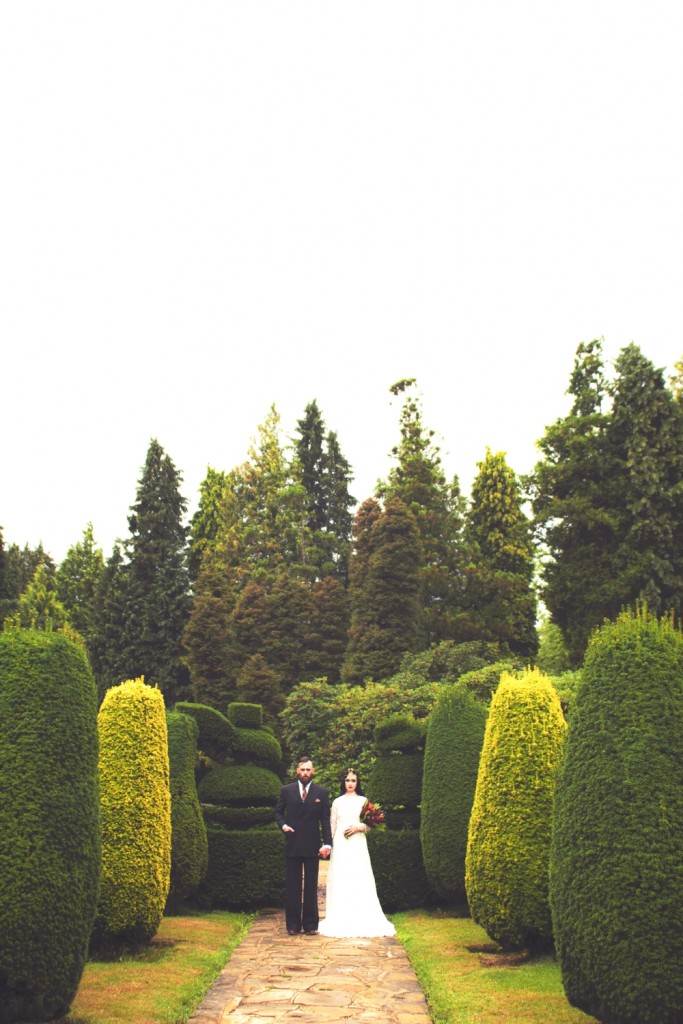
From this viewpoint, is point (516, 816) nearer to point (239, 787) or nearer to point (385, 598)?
point (239, 787)

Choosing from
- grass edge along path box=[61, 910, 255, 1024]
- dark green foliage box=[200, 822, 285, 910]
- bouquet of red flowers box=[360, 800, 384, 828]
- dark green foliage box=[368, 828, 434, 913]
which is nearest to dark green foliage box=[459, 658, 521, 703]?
dark green foliage box=[368, 828, 434, 913]

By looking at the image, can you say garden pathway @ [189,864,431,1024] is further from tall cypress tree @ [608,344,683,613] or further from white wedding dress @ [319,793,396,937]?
tall cypress tree @ [608,344,683,613]

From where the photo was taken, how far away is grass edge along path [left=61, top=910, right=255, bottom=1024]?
6871mm

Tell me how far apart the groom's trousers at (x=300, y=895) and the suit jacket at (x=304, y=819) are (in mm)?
113

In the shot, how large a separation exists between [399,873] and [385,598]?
70.2ft

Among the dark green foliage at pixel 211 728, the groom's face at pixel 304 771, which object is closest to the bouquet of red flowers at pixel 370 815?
the groom's face at pixel 304 771

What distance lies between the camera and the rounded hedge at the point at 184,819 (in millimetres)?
11289

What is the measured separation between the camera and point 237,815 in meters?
13.3

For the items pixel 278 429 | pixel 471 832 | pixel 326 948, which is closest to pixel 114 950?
pixel 326 948

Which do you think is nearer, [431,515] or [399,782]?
[399,782]

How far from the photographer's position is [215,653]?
39844 mm

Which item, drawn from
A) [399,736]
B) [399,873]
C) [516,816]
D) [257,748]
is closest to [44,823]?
[516,816]

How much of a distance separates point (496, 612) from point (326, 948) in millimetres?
27982

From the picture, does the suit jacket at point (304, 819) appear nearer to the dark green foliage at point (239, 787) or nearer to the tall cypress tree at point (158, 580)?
the dark green foliage at point (239, 787)
